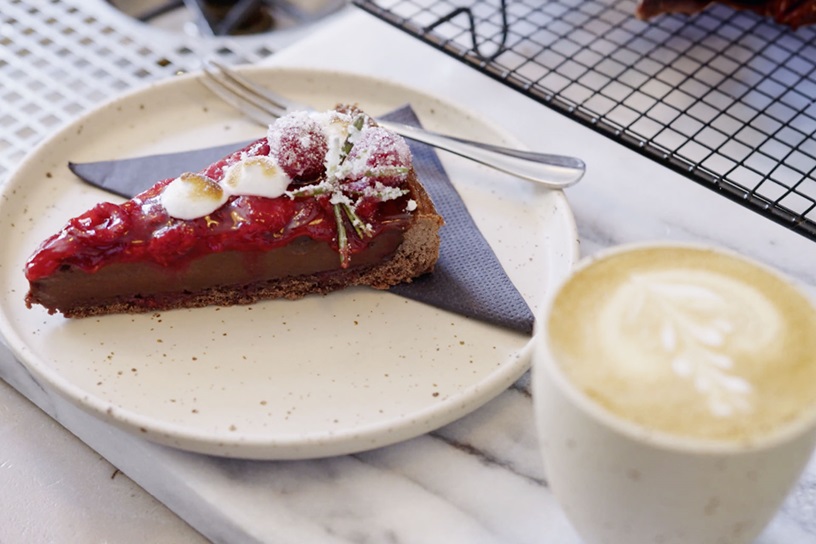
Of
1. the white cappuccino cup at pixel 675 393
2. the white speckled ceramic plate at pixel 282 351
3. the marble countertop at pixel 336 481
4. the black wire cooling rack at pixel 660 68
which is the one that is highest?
the white cappuccino cup at pixel 675 393

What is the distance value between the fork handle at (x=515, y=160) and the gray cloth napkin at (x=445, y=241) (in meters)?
0.04

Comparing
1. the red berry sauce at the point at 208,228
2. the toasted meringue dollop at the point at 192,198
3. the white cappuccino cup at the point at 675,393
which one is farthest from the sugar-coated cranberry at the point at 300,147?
the white cappuccino cup at the point at 675,393

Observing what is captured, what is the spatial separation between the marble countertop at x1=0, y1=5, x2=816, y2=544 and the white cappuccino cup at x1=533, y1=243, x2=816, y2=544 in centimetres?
6

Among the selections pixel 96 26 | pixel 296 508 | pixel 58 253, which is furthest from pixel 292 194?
pixel 96 26

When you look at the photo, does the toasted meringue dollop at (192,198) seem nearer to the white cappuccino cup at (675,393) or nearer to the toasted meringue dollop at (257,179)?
the toasted meringue dollop at (257,179)

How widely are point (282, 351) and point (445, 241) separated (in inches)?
12.4

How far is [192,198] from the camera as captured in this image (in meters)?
1.14

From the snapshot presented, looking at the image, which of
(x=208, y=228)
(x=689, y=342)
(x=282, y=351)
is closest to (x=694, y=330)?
(x=689, y=342)

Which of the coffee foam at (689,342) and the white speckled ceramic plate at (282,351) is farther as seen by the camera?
the white speckled ceramic plate at (282,351)

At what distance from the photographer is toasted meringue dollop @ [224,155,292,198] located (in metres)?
1.16

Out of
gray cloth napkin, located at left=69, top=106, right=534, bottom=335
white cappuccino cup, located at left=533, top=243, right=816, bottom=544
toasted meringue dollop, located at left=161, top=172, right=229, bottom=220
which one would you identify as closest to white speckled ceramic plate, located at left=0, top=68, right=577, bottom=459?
gray cloth napkin, located at left=69, top=106, right=534, bottom=335

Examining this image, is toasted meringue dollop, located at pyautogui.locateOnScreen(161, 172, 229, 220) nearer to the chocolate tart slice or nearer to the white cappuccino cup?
the chocolate tart slice

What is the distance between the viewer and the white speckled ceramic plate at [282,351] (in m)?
0.98

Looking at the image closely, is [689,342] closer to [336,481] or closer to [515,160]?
[336,481]
